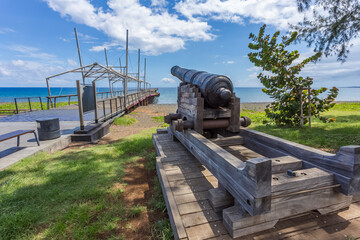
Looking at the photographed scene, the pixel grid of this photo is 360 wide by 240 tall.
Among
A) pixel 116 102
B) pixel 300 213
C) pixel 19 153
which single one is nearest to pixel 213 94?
pixel 300 213

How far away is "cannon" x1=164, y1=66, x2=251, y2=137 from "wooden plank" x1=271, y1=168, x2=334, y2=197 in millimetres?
1986

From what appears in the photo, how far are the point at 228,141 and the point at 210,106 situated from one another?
34.2 inches

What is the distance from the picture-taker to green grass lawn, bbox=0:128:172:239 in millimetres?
2346

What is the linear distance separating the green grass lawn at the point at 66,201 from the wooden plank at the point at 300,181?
1318 mm

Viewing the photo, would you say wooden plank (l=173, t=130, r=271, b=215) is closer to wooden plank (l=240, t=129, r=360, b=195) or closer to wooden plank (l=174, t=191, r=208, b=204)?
wooden plank (l=174, t=191, r=208, b=204)

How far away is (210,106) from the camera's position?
13.6 ft

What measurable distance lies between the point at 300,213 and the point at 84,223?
103 inches

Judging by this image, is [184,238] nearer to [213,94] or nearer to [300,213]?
[300,213]

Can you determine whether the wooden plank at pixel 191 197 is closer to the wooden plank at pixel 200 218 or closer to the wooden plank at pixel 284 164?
the wooden plank at pixel 200 218

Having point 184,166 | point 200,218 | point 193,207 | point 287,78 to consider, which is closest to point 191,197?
point 193,207

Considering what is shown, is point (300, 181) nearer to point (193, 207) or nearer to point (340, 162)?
point (340, 162)

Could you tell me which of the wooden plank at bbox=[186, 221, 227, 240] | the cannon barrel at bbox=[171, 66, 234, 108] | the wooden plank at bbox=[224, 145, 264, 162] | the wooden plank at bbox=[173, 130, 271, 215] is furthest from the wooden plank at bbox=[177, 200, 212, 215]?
the cannon barrel at bbox=[171, 66, 234, 108]

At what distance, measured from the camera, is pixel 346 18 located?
21.9 ft

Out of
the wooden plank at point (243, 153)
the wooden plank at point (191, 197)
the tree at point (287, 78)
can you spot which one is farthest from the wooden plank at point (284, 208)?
the tree at point (287, 78)
